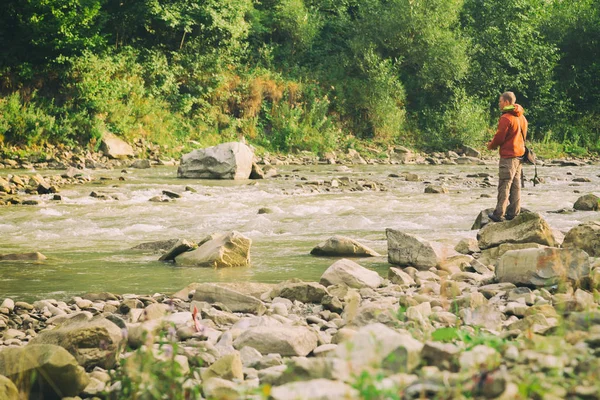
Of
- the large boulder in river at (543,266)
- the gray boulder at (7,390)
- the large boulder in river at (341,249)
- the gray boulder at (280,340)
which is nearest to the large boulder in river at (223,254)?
the large boulder in river at (341,249)

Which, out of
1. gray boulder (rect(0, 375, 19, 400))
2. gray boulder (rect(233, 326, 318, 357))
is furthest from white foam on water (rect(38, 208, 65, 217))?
gray boulder (rect(0, 375, 19, 400))

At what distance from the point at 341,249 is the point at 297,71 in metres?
26.9

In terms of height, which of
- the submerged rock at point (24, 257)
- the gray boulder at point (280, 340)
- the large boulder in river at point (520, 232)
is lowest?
the submerged rock at point (24, 257)

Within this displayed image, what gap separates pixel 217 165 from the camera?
2008 centimetres

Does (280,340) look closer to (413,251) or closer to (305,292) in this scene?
(305,292)

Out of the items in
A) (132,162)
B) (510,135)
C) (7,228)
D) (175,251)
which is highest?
(510,135)

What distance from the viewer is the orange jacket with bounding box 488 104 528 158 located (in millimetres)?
9664

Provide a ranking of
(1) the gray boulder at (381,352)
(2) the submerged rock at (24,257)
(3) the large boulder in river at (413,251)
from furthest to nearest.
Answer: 1. (2) the submerged rock at (24,257)
2. (3) the large boulder in river at (413,251)
3. (1) the gray boulder at (381,352)

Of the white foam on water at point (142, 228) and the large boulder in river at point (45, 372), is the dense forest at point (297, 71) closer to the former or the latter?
the white foam on water at point (142, 228)

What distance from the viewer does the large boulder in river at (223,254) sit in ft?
25.3

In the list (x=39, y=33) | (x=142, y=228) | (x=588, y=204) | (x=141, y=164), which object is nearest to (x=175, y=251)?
(x=142, y=228)

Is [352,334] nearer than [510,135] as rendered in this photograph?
Yes

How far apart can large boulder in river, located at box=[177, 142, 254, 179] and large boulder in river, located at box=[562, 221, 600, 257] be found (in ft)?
43.3

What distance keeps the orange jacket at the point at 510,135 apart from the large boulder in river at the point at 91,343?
6737mm
